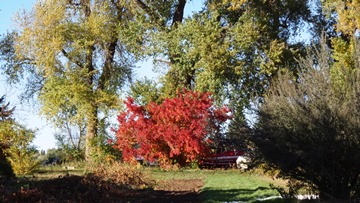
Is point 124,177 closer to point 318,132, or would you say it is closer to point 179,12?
point 318,132

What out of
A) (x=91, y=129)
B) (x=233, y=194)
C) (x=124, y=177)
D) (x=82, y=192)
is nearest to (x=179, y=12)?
(x=91, y=129)

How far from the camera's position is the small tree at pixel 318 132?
9672mm

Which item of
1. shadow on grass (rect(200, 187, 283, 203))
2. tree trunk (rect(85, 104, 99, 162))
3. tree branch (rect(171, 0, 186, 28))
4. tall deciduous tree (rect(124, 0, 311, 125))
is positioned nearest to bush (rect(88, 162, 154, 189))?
shadow on grass (rect(200, 187, 283, 203))

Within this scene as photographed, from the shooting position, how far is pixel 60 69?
3012cm

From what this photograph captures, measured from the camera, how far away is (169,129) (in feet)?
72.6

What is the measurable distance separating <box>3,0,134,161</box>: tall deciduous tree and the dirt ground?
15.1 metres

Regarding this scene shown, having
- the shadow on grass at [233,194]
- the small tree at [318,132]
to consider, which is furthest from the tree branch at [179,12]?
the small tree at [318,132]

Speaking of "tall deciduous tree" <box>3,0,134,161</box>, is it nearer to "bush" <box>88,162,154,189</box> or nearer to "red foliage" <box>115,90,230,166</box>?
"red foliage" <box>115,90,230,166</box>

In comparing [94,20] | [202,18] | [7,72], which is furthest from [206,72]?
[7,72]

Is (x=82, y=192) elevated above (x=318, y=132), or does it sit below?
below

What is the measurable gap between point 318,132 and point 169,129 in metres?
12.8

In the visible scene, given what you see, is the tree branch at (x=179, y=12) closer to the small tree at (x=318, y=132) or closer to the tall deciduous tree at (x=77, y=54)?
the tall deciduous tree at (x=77, y=54)

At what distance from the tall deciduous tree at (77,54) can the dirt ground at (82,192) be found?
15142 millimetres

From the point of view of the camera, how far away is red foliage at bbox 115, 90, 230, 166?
71.5 ft
